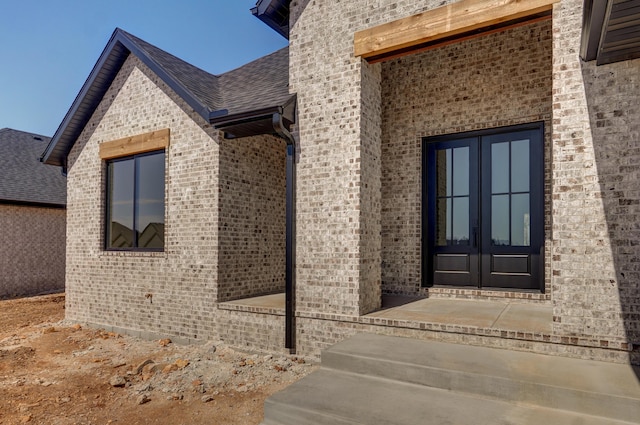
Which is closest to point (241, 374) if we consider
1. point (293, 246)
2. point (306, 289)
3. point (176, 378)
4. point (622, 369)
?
point (176, 378)

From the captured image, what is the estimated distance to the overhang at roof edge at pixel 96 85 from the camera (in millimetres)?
7805

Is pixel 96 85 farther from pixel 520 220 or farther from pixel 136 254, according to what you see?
pixel 520 220

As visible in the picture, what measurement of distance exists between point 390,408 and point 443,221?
4.03 meters

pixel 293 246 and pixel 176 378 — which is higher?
pixel 293 246

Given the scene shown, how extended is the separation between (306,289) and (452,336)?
2.06m

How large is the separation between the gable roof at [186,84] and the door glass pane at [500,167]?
3.55 metres

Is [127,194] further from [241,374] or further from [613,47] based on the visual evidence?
[613,47]

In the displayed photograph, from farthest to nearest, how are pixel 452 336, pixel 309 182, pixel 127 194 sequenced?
pixel 127 194
pixel 309 182
pixel 452 336

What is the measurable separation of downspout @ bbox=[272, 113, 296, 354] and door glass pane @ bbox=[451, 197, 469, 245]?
9.52 feet

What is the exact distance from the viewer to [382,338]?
4836mm

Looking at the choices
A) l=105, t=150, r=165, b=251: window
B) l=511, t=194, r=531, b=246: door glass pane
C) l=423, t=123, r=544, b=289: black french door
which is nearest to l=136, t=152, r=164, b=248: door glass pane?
l=105, t=150, r=165, b=251: window

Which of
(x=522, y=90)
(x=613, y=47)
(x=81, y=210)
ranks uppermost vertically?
(x=522, y=90)

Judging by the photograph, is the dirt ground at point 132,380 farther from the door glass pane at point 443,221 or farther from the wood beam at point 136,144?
the wood beam at point 136,144

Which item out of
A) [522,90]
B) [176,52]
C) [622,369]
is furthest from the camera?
[176,52]
